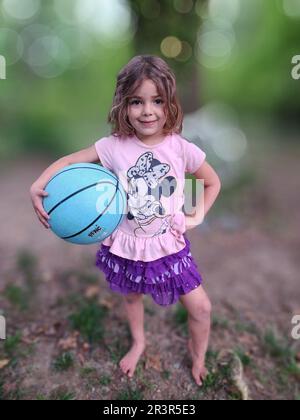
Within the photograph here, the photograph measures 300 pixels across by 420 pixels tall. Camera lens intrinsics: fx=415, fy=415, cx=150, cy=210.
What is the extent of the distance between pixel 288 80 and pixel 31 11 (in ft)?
22.8

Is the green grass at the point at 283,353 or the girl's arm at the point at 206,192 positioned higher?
the girl's arm at the point at 206,192

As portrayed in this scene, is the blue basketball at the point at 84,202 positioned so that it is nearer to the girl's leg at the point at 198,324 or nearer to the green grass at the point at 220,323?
the girl's leg at the point at 198,324

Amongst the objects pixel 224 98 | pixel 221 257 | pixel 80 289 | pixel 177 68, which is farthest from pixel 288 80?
pixel 80 289

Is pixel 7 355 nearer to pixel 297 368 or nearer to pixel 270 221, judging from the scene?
pixel 297 368

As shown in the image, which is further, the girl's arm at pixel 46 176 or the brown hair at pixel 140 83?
the girl's arm at pixel 46 176

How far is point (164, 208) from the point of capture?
7.13ft

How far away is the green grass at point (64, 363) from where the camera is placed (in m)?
2.75

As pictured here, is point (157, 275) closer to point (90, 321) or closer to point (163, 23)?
point (90, 321)

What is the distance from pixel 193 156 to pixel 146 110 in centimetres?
36

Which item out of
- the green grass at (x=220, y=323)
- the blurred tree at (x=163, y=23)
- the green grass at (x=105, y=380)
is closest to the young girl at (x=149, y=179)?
the green grass at (x=105, y=380)

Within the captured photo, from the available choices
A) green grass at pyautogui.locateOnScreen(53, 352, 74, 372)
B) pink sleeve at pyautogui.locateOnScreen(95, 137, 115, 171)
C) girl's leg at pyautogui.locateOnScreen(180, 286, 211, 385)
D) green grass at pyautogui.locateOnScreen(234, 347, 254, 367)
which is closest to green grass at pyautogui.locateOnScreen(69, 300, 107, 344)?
green grass at pyautogui.locateOnScreen(53, 352, 74, 372)

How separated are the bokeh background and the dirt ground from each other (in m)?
0.01

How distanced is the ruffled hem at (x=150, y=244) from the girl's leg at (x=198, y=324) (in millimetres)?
330
